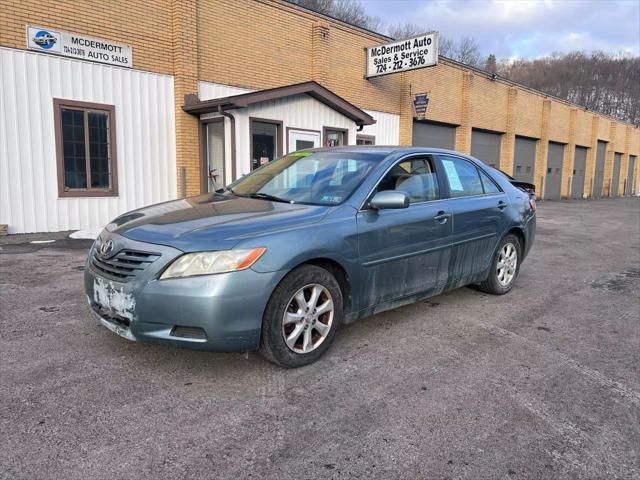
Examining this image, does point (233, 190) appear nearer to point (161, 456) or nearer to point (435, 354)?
point (435, 354)

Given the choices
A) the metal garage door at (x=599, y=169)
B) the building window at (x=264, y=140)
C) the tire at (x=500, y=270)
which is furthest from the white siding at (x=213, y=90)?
the metal garage door at (x=599, y=169)

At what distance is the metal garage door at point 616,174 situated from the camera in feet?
125

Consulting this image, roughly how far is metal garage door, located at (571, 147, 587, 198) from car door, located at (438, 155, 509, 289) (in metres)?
30.5

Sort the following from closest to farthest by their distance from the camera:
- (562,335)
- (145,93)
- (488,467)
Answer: (488,467)
(562,335)
(145,93)

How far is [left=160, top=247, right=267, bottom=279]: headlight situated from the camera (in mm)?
3068

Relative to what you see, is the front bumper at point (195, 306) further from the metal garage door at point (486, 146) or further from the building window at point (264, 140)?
the metal garage door at point (486, 146)

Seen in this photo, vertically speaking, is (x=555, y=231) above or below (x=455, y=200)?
below

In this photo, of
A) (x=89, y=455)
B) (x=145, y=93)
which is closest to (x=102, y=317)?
(x=89, y=455)

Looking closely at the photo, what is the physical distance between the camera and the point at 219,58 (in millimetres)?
12266

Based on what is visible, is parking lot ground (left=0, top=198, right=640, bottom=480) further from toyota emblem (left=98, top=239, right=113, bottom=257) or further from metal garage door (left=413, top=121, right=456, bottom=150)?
metal garage door (left=413, top=121, right=456, bottom=150)

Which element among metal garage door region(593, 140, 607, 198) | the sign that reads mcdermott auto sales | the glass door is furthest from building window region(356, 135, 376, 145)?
metal garage door region(593, 140, 607, 198)

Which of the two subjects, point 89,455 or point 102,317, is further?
point 102,317

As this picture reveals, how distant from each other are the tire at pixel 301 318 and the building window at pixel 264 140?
8210 mm

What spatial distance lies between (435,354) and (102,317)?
2.49 m
